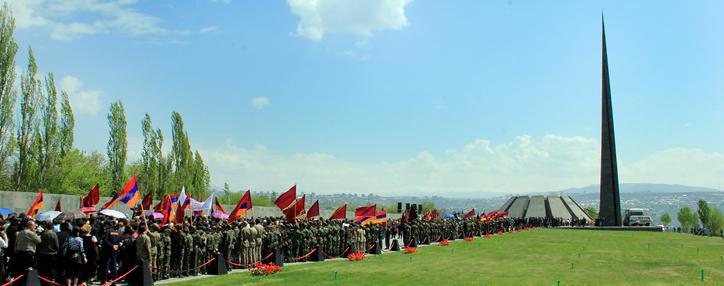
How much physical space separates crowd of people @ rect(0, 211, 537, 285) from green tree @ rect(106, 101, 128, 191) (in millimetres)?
37743

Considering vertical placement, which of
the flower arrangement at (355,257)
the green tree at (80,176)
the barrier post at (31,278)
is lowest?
the flower arrangement at (355,257)

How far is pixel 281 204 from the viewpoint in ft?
78.5

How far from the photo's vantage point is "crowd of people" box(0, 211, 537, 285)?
14.9m

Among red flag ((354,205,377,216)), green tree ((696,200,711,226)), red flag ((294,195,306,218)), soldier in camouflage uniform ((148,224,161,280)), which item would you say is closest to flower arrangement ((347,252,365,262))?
red flag ((294,195,306,218))

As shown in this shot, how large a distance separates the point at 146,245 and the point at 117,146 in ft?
154

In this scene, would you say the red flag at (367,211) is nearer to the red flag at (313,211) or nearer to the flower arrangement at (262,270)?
the red flag at (313,211)

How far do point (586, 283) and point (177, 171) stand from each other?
55.3 metres

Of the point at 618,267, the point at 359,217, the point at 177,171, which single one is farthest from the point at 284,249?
the point at 177,171

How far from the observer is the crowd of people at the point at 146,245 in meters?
14.9

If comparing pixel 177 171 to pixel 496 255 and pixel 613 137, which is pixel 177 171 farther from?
pixel 613 137

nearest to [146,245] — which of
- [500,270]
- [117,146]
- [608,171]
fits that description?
[500,270]

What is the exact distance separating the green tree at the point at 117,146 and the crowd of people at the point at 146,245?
37743 millimetres

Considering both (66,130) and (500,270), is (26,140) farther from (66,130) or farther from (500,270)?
(500,270)

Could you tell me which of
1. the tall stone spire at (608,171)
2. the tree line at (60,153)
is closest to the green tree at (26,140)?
the tree line at (60,153)
